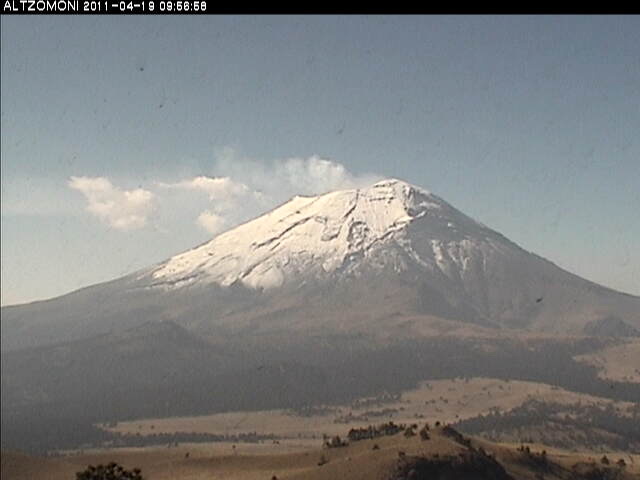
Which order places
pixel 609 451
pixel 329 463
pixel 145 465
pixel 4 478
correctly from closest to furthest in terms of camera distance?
1. pixel 329 463
2. pixel 4 478
3. pixel 145 465
4. pixel 609 451

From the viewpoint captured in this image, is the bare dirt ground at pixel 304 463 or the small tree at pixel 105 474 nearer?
the small tree at pixel 105 474

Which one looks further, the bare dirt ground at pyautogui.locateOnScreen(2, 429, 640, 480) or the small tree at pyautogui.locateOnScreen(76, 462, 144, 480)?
the bare dirt ground at pyautogui.locateOnScreen(2, 429, 640, 480)

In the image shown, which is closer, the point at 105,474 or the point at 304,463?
the point at 105,474

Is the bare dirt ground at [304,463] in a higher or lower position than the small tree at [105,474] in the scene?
lower

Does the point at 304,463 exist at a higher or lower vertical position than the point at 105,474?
lower

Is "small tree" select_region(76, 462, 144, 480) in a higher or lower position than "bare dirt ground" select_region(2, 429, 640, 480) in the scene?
higher

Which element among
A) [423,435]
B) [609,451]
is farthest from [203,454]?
[609,451]
